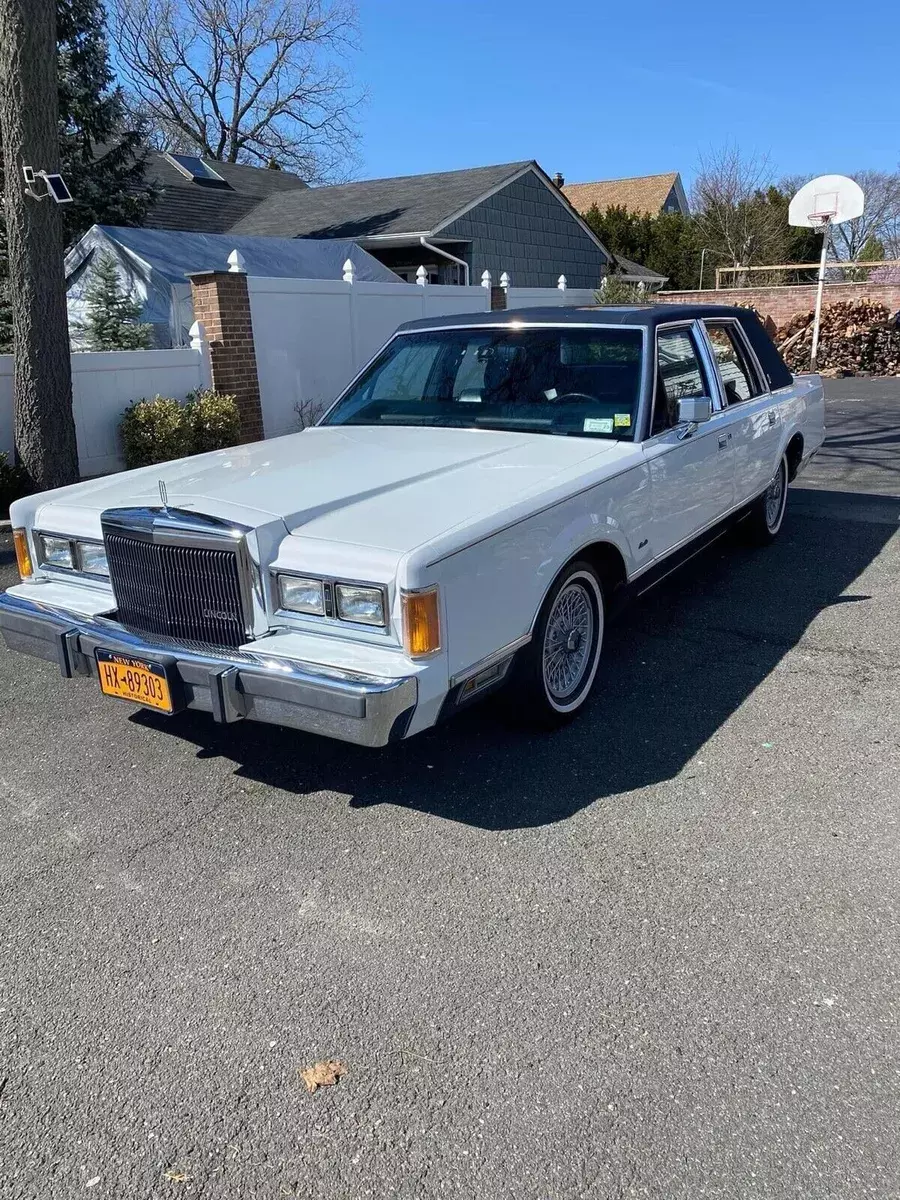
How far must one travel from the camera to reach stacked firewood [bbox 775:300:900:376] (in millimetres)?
19656

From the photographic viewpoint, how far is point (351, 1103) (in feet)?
7.51

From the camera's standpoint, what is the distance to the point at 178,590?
11.4ft

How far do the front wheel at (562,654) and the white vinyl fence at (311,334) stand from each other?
7.89 meters

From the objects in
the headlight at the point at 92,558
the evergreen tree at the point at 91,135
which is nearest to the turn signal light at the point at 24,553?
the headlight at the point at 92,558

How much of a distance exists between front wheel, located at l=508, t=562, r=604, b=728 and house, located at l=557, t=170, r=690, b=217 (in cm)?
4064

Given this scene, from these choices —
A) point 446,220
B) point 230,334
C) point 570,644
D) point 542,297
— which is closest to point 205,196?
point 446,220

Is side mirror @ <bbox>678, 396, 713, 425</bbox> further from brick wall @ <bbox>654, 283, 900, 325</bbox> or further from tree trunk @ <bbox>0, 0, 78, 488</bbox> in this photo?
brick wall @ <bbox>654, 283, 900, 325</bbox>

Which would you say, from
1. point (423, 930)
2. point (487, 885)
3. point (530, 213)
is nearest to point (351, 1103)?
point (423, 930)

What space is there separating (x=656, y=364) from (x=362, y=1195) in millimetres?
3859

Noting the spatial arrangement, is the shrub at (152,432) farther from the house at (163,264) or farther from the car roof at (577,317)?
the car roof at (577,317)

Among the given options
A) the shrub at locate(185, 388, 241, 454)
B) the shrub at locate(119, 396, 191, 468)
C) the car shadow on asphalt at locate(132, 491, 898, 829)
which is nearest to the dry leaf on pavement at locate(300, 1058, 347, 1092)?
the car shadow on asphalt at locate(132, 491, 898, 829)

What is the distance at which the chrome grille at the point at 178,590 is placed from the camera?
336cm

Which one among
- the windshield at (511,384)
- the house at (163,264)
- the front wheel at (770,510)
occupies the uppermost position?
the house at (163,264)

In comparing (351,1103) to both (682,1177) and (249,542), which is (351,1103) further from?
(249,542)
